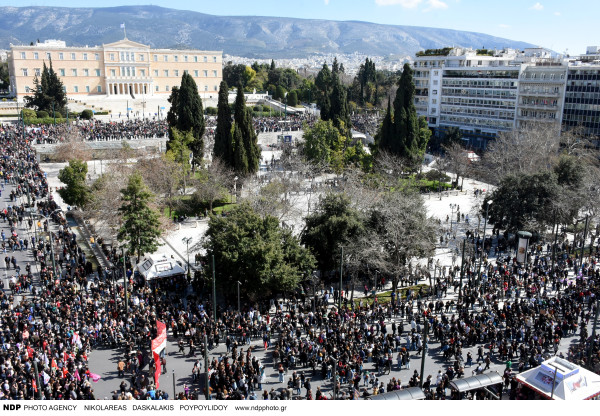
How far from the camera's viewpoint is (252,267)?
2230 centimetres

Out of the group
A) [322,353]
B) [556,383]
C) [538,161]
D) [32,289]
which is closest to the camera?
[556,383]

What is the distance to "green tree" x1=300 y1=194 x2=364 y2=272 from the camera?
25.2 metres

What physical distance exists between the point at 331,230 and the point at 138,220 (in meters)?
9.79

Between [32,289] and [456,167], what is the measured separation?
35.6m

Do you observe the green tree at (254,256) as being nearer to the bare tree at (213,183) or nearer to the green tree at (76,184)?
the bare tree at (213,183)

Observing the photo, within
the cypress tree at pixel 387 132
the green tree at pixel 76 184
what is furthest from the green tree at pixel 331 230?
the cypress tree at pixel 387 132

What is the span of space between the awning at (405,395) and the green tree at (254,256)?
9001 mm

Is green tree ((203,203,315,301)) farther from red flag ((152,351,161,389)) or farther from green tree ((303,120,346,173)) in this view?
green tree ((303,120,346,173))

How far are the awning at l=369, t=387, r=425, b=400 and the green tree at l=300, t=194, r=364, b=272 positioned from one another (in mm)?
11008

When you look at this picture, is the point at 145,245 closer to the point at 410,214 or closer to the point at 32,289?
the point at 32,289

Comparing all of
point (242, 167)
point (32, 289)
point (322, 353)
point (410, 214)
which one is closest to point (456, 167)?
point (242, 167)

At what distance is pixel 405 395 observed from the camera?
46.3ft

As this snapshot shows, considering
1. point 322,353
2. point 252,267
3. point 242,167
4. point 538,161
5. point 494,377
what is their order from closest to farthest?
1. point 494,377
2. point 322,353
3. point 252,267
4. point 242,167
5. point 538,161

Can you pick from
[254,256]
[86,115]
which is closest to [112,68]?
[86,115]
